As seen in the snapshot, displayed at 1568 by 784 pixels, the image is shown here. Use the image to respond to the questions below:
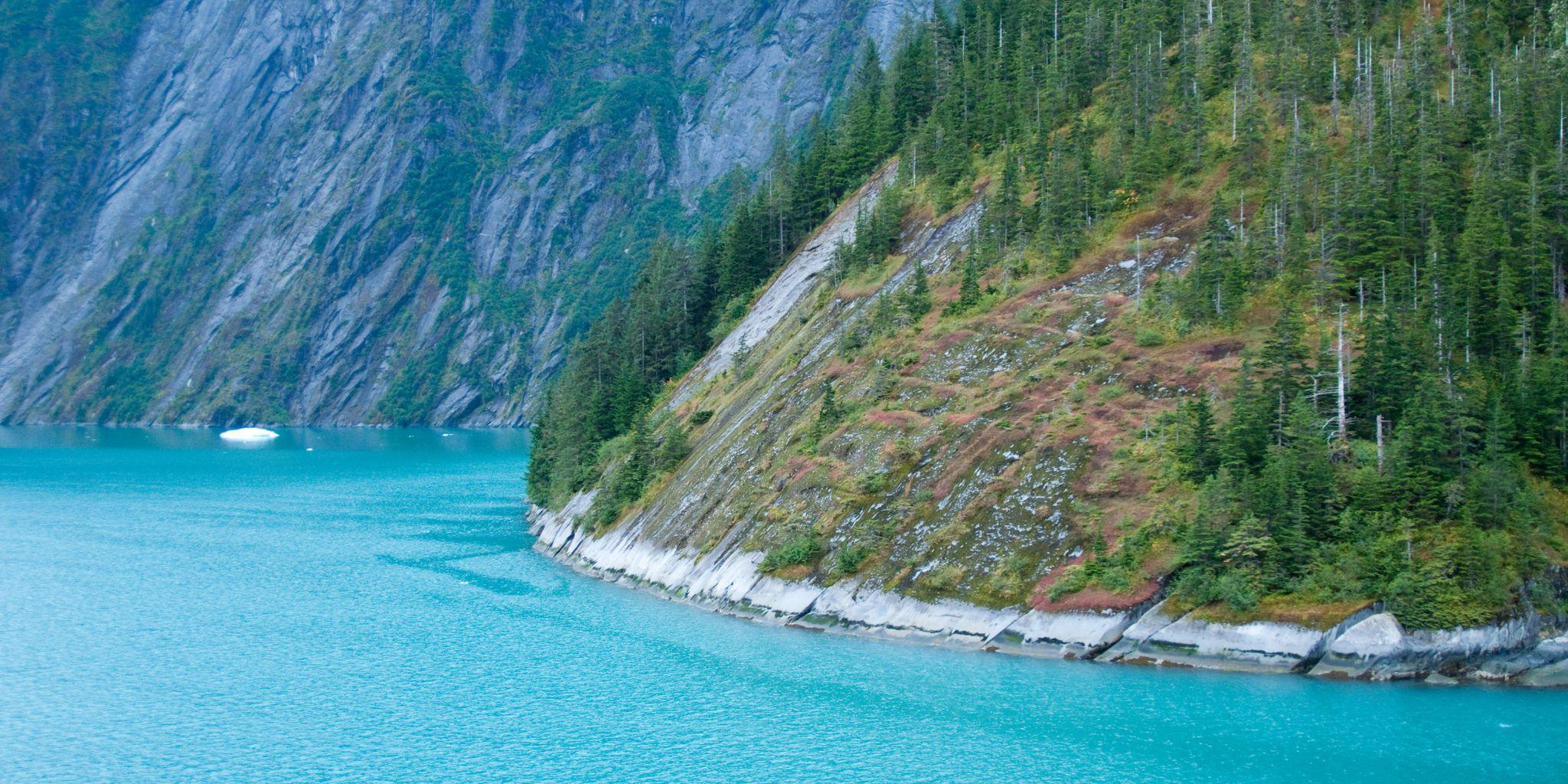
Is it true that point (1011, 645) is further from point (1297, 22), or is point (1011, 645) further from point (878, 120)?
point (878, 120)

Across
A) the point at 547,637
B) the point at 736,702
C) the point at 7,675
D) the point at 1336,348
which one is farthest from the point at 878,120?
the point at 7,675

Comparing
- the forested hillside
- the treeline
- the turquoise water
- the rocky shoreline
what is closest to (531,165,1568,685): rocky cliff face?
the rocky shoreline

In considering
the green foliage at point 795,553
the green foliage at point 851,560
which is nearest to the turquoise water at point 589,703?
the green foliage at point 795,553

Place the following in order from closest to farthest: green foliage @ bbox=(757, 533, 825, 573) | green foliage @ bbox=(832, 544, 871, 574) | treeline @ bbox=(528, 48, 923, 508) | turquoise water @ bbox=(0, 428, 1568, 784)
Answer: turquoise water @ bbox=(0, 428, 1568, 784), green foliage @ bbox=(832, 544, 871, 574), green foliage @ bbox=(757, 533, 825, 573), treeline @ bbox=(528, 48, 923, 508)

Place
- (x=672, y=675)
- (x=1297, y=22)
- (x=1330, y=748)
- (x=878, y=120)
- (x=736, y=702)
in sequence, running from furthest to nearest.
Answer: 1. (x=878, y=120)
2. (x=1297, y=22)
3. (x=672, y=675)
4. (x=736, y=702)
5. (x=1330, y=748)

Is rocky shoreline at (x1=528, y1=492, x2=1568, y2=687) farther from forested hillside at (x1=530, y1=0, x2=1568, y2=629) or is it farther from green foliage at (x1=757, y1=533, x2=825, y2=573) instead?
forested hillside at (x1=530, y1=0, x2=1568, y2=629)

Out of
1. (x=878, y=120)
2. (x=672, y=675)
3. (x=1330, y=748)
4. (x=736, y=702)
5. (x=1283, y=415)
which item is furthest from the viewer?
(x=878, y=120)

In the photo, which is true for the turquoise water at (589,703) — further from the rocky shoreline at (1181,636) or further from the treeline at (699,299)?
the treeline at (699,299)
